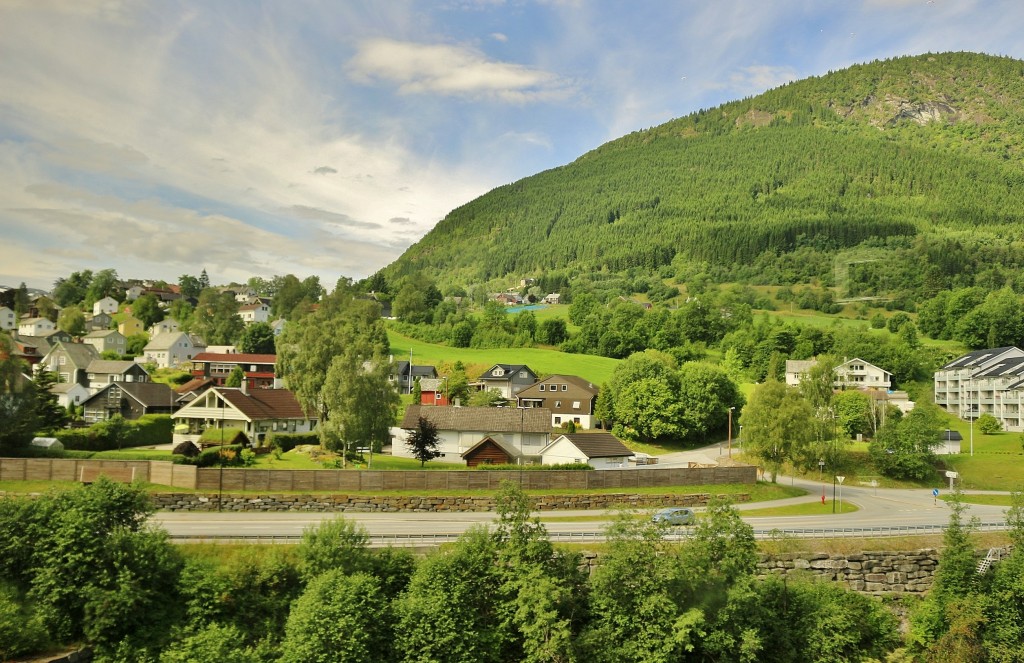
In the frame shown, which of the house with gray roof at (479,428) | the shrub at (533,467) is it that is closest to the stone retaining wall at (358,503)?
the shrub at (533,467)

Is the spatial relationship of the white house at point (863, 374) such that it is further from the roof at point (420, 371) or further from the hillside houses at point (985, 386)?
the roof at point (420, 371)

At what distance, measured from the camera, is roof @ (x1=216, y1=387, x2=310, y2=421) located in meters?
49.9

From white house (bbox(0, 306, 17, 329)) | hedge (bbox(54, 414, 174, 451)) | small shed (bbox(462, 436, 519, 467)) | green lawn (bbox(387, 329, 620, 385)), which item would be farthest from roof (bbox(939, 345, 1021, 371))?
white house (bbox(0, 306, 17, 329))

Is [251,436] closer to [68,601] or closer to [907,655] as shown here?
[68,601]

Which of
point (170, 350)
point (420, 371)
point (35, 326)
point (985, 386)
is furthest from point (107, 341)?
point (985, 386)

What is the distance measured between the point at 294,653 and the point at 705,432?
54307 mm

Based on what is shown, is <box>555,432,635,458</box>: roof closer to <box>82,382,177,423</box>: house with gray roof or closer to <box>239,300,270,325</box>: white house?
<box>82,382,177,423</box>: house with gray roof

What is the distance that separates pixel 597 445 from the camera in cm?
4662

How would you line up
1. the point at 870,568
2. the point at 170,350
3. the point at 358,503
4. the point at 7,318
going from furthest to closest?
the point at 7,318
the point at 170,350
the point at 358,503
the point at 870,568

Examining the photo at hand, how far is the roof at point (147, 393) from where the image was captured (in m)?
56.6

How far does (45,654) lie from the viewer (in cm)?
1908

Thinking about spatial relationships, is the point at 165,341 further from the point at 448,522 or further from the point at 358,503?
the point at 448,522

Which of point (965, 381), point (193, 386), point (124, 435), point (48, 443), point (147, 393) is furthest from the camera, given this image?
point (965, 381)

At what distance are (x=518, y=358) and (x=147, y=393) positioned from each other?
50.7 m
